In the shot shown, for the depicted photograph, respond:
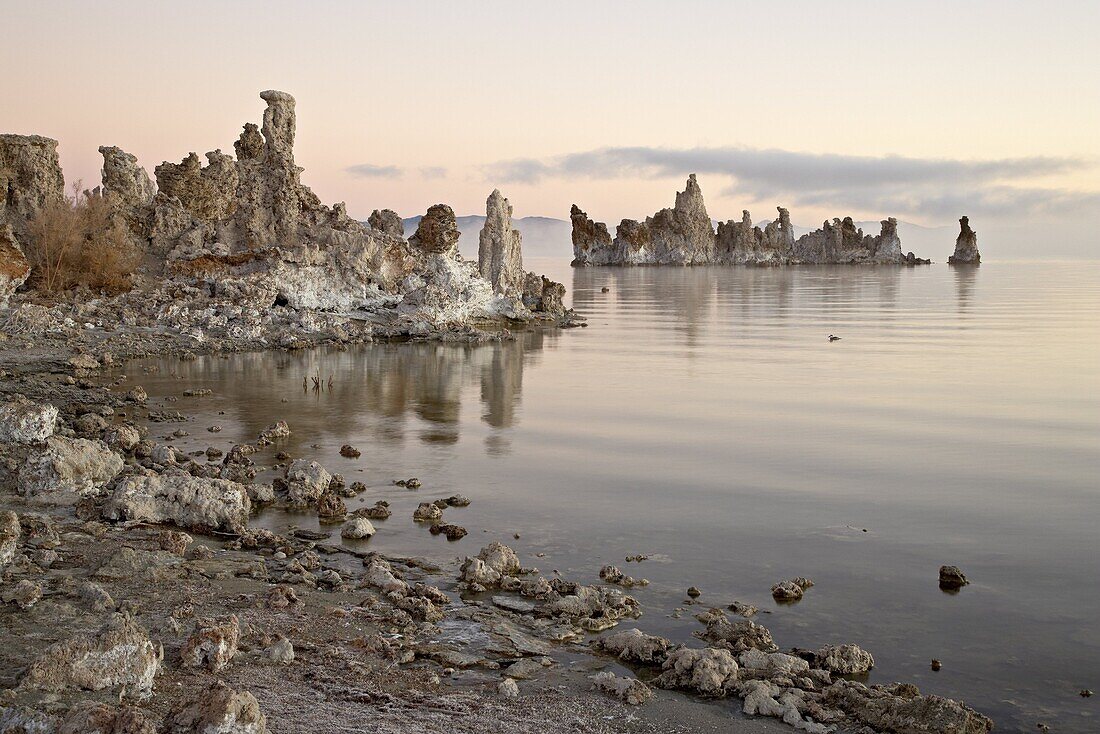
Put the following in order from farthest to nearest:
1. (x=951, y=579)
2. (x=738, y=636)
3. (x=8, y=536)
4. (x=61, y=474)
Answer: (x=61, y=474) < (x=951, y=579) < (x=8, y=536) < (x=738, y=636)

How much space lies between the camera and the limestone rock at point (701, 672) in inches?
300

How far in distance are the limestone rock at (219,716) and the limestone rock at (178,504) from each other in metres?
5.81

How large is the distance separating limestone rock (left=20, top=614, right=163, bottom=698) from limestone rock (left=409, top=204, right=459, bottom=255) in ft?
112

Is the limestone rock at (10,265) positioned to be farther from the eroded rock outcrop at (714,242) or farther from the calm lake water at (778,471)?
the eroded rock outcrop at (714,242)

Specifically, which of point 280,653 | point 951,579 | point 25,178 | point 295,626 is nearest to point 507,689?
point 280,653

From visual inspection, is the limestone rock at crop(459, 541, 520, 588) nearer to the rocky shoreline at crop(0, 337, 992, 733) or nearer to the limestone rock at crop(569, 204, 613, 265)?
the rocky shoreline at crop(0, 337, 992, 733)

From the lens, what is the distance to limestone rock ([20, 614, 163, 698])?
6.45m

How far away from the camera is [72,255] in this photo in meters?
35.8

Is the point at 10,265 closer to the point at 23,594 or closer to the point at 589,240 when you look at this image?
the point at 23,594

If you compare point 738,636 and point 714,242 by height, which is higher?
point 714,242

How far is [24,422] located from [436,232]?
26.9m

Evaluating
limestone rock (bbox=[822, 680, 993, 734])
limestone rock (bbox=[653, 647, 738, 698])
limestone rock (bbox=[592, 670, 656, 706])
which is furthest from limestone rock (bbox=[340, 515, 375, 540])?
limestone rock (bbox=[822, 680, 993, 734])

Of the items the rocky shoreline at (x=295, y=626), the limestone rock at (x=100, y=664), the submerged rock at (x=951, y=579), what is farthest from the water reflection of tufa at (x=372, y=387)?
the limestone rock at (x=100, y=664)

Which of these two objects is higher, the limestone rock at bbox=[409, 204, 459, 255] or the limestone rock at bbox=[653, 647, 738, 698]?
the limestone rock at bbox=[409, 204, 459, 255]
